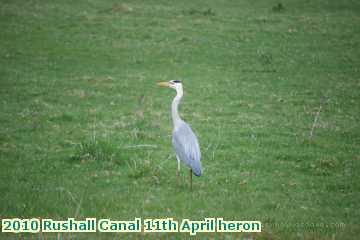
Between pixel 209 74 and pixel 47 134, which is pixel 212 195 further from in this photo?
pixel 209 74

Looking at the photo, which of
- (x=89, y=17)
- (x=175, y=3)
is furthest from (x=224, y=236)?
(x=175, y=3)

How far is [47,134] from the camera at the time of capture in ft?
44.7

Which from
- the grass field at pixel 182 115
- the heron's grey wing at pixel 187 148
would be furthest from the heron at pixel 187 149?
the grass field at pixel 182 115

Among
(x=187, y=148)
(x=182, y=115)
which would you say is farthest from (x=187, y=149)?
(x=182, y=115)

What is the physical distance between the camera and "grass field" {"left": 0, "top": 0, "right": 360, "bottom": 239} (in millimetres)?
9234

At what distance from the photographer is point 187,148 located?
10.4 meters

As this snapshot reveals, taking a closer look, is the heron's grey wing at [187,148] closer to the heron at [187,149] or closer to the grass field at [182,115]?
the heron at [187,149]

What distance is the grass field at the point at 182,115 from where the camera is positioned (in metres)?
9.23

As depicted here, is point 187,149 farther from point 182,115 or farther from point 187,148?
point 182,115

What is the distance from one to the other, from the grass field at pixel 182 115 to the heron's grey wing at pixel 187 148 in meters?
0.52

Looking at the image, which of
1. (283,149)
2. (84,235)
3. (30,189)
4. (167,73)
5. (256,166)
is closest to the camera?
(84,235)

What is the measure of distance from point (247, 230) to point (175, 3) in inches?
1334

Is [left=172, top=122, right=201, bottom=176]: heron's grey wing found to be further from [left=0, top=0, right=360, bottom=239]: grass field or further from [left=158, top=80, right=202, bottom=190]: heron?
[left=0, top=0, right=360, bottom=239]: grass field

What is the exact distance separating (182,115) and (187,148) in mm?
6099
